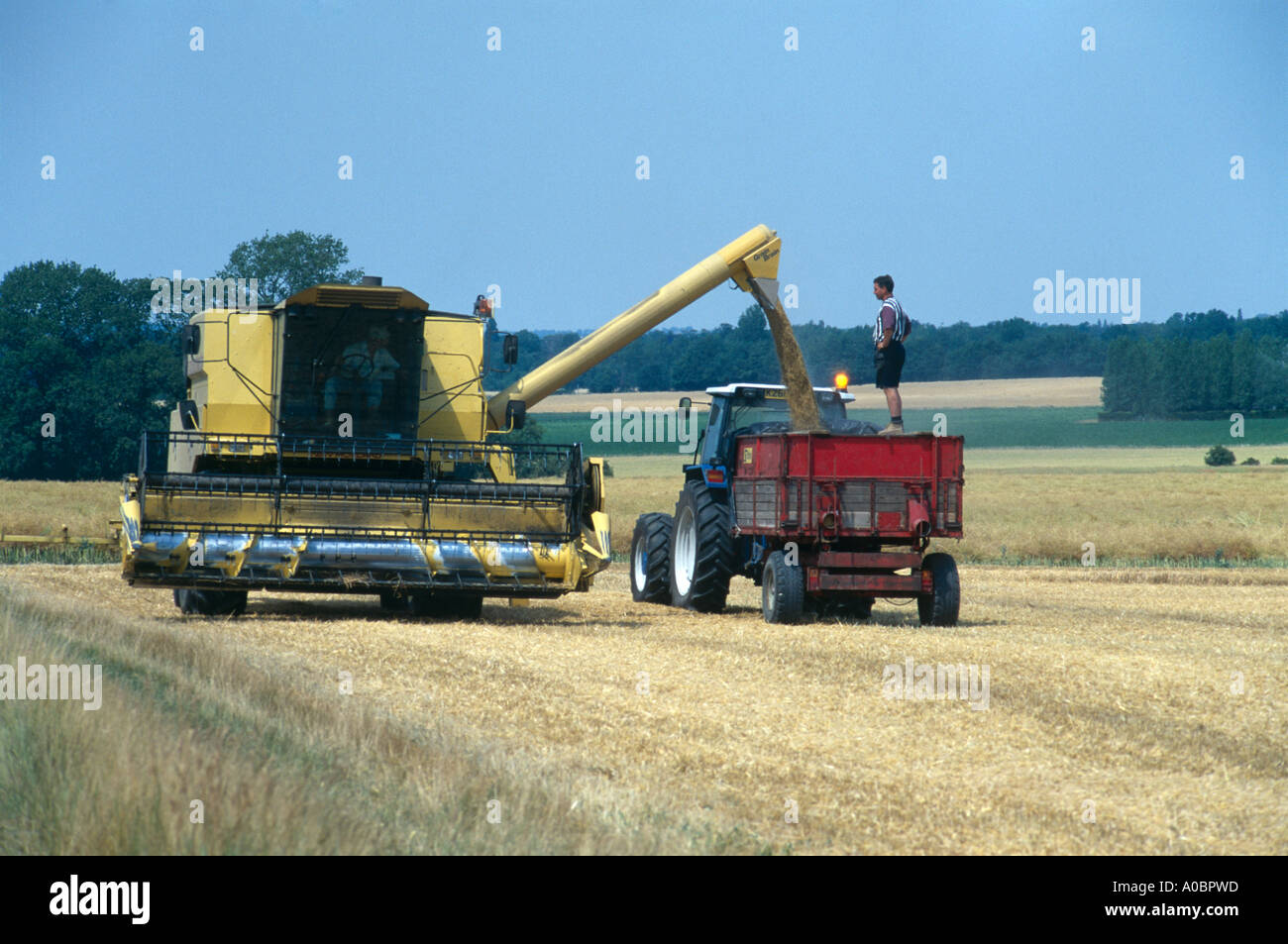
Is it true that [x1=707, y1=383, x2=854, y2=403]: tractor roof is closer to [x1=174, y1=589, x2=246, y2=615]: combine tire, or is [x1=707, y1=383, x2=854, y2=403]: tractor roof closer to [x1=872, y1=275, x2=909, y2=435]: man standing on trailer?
[x1=872, y1=275, x2=909, y2=435]: man standing on trailer

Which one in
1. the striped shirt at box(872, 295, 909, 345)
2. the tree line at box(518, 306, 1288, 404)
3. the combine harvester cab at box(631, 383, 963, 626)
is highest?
the tree line at box(518, 306, 1288, 404)

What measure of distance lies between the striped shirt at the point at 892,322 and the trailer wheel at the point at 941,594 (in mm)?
2030

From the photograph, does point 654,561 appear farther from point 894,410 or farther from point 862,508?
point 894,410

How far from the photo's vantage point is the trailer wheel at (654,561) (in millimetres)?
16484

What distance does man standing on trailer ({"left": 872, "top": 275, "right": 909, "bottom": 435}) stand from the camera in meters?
13.3

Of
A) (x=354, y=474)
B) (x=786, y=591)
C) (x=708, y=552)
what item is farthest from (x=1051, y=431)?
(x=354, y=474)

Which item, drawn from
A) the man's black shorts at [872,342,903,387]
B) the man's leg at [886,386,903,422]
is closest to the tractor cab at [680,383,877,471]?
the man's leg at [886,386,903,422]

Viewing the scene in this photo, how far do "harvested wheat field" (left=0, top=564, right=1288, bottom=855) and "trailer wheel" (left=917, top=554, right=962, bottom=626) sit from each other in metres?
0.23

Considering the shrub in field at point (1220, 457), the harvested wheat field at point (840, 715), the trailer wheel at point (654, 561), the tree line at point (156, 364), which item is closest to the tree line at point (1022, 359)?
the tree line at point (156, 364)

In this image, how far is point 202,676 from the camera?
28.2 feet

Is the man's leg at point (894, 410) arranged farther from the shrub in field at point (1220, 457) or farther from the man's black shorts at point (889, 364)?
the shrub in field at point (1220, 457)

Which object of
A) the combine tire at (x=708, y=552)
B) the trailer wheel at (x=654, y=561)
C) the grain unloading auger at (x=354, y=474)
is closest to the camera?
the grain unloading auger at (x=354, y=474)
